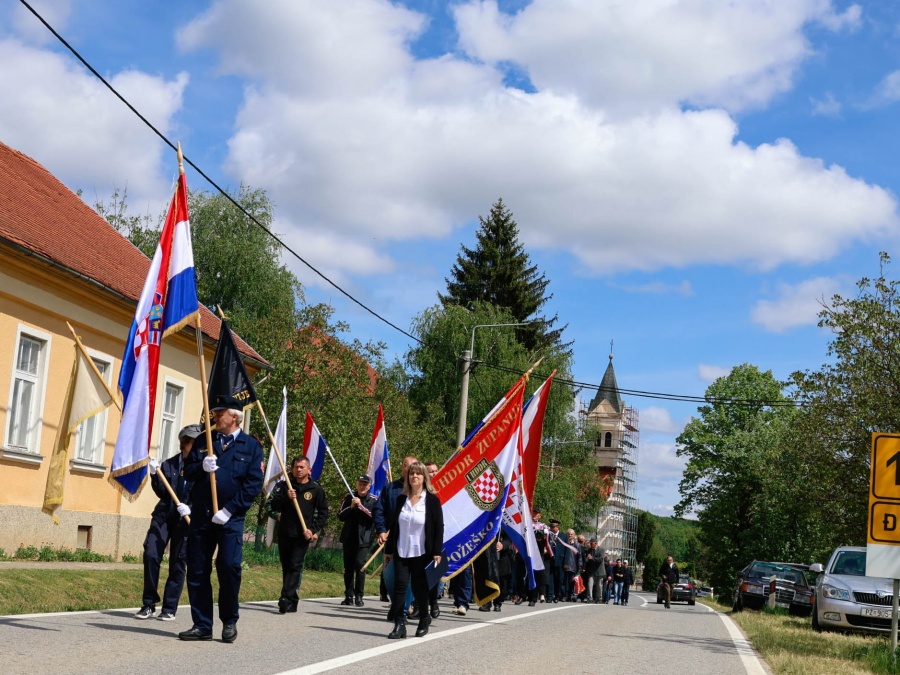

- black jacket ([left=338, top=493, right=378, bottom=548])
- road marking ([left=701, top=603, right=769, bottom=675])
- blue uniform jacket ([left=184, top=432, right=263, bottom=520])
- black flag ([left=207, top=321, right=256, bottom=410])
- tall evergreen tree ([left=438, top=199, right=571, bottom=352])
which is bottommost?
road marking ([left=701, top=603, right=769, bottom=675])

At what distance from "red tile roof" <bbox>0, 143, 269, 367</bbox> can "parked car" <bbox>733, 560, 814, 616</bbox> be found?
14.9 metres

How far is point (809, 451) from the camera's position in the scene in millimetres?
30047

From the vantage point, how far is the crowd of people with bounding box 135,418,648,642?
9.30 metres

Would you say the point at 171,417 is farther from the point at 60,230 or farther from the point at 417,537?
the point at 417,537

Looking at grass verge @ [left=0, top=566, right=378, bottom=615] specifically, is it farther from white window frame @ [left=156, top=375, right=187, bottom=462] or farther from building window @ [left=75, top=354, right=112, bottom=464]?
white window frame @ [left=156, top=375, right=187, bottom=462]

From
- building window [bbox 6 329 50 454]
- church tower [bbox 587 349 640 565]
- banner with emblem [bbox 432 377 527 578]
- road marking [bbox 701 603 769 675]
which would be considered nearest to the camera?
road marking [bbox 701 603 769 675]

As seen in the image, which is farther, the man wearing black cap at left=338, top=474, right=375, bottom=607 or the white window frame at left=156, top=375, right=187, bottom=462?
the white window frame at left=156, top=375, right=187, bottom=462

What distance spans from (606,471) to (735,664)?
14948 centimetres

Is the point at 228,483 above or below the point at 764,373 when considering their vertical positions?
below

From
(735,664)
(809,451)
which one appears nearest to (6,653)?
(735,664)

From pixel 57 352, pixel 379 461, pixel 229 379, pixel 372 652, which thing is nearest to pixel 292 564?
pixel 229 379

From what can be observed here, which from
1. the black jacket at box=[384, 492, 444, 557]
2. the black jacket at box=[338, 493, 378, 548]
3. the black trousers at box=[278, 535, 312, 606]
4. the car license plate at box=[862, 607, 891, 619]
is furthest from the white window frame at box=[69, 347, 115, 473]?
the car license plate at box=[862, 607, 891, 619]

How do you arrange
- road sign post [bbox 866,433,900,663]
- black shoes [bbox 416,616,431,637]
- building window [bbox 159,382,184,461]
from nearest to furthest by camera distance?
black shoes [bbox 416,616,431,637] → road sign post [bbox 866,433,900,663] → building window [bbox 159,382,184,461]

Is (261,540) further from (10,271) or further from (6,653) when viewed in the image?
(6,653)
